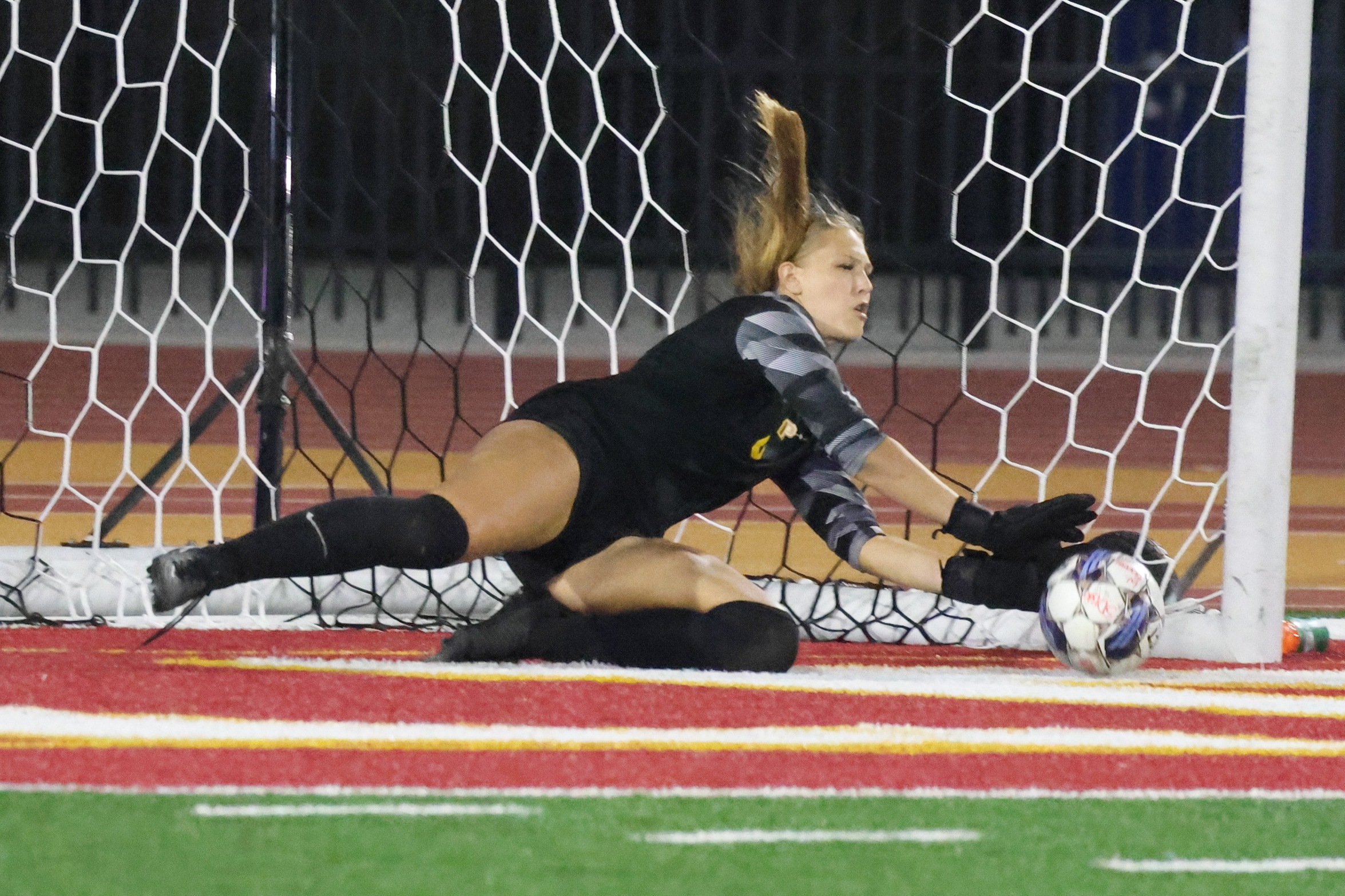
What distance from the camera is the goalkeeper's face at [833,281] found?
3.96 meters

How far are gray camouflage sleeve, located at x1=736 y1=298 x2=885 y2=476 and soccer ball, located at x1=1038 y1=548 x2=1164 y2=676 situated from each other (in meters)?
0.42

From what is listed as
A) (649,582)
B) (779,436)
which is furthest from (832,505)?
(649,582)

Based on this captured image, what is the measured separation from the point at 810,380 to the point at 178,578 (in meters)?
1.17

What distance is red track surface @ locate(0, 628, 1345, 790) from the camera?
2.83 meters

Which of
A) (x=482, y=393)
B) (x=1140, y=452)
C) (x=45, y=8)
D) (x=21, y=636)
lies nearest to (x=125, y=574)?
(x=21, y=636)

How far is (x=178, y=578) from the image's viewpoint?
11.3 feet

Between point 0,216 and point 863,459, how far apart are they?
10363 mm

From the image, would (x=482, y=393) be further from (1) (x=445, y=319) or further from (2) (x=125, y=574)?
(2) (x=125, y=574)

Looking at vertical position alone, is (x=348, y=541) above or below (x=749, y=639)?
above

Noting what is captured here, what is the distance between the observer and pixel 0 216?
1293 cm

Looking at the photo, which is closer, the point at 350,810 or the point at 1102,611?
the point at 350,810

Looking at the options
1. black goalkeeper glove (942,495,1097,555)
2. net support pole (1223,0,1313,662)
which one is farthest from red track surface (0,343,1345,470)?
net support pole (1223,0,1313,662)

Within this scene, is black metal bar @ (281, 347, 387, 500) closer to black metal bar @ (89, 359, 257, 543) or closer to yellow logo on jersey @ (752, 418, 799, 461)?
black metal bar @ (89, 359, 257, 543)

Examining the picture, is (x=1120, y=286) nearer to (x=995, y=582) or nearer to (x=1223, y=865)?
(x=995, y=582)
